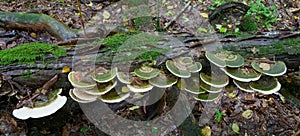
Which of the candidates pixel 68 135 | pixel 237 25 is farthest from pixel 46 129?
pixel 237 25

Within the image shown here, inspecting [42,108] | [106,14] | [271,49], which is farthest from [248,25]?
[42,108]

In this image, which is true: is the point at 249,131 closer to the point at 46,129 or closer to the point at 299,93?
the point at 299,93

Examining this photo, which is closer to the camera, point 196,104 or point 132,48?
point 132,48

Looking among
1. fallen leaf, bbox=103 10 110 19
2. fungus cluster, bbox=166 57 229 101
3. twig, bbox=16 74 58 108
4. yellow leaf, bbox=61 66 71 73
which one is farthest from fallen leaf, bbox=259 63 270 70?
fallen leaf, bbox=103 10 110 19

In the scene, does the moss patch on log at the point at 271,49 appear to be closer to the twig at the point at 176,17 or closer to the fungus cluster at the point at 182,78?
the fungus cluster at the point at 182,78

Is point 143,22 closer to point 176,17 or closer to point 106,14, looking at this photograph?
point 176,17

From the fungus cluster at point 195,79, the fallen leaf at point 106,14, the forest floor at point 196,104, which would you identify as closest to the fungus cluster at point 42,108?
the forest floor at point 196,104
